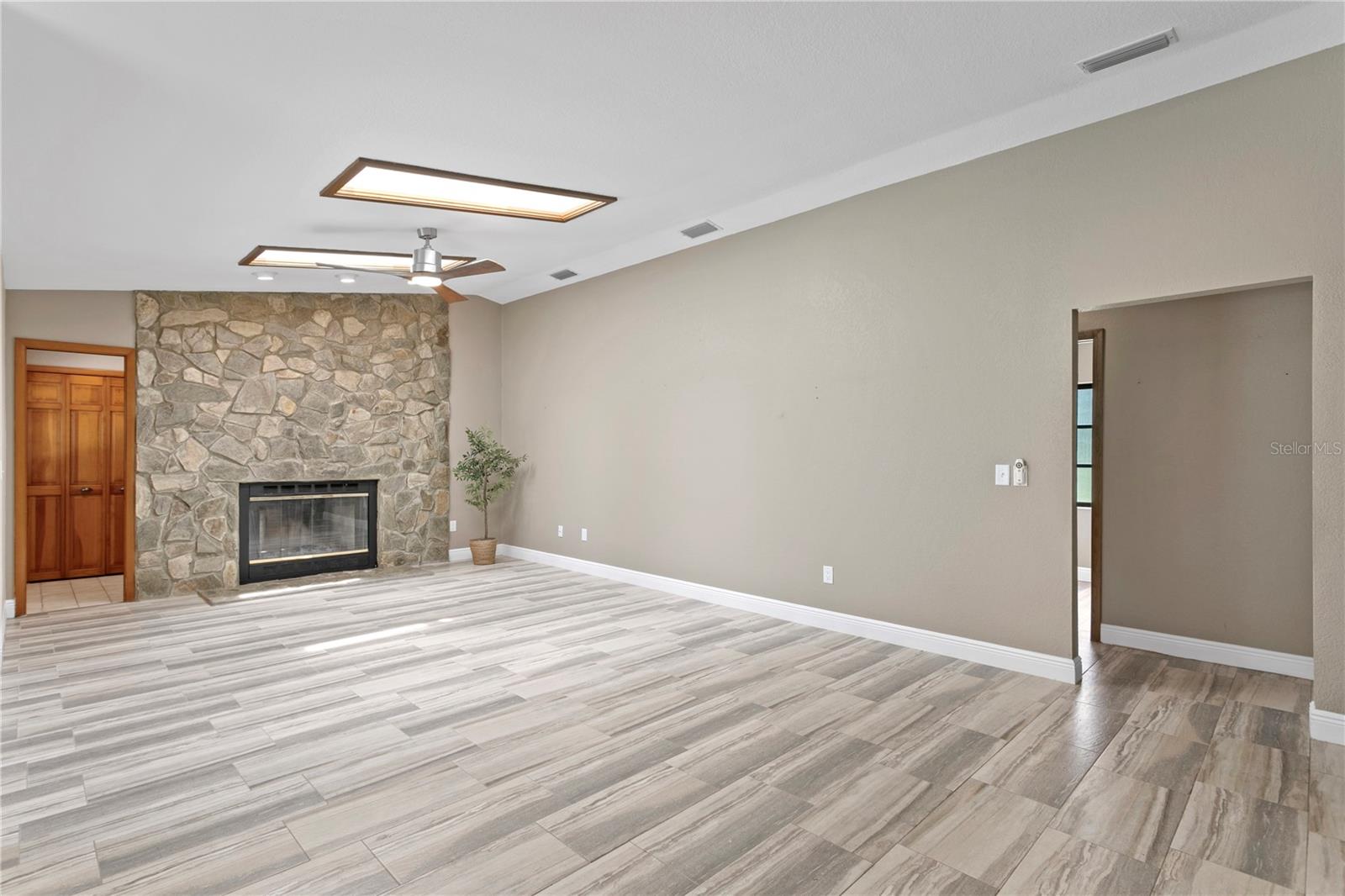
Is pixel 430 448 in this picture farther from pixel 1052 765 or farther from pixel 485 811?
pixel 1052 765

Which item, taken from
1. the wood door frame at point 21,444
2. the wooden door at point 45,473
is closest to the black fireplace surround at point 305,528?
the wood door frame at point 21,444

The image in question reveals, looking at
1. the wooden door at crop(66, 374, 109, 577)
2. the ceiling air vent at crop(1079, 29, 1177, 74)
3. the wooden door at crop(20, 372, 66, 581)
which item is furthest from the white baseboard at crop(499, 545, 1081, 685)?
the wooden door at crop(20, 372, 66, 581)

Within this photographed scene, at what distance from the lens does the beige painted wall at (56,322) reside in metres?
5.58

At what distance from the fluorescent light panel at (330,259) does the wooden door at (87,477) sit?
3.27 m

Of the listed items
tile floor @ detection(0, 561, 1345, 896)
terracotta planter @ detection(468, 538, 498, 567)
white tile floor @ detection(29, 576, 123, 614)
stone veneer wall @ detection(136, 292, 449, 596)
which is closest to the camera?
tile floor @ detection(0, 561, 1345, 896)

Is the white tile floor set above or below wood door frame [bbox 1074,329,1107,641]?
below

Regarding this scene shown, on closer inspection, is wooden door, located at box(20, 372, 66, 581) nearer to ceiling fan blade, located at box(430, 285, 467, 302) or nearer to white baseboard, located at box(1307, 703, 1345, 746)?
ceiling fan blade, located at box(430, 285, 467, 302)

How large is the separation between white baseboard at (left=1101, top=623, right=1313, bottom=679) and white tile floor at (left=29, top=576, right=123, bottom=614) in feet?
25.4

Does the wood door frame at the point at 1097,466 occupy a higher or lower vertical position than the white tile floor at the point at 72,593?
higher

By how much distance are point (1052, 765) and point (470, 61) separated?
362 centimetres

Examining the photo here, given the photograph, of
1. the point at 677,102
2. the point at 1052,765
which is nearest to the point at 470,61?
the point at 677,102

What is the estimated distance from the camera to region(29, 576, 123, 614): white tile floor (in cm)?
607

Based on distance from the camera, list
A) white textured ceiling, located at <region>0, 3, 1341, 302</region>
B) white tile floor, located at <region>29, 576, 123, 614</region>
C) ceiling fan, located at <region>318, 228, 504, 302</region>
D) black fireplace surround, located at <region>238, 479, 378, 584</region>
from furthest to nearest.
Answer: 1. black fireplace surround, located at <region>238, 479, 378, 584</region>
2. white tile floor, located at <region>29, 576, 123, 614</region>
3. ceiling fan, located at <region>318, 228, 504, 302</region>
4. white textured ceiling, located at <region>0, 3, 1341, 302</region>

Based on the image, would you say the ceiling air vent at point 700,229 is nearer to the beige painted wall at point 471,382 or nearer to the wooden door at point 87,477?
the beige painted wall at point 471,382
